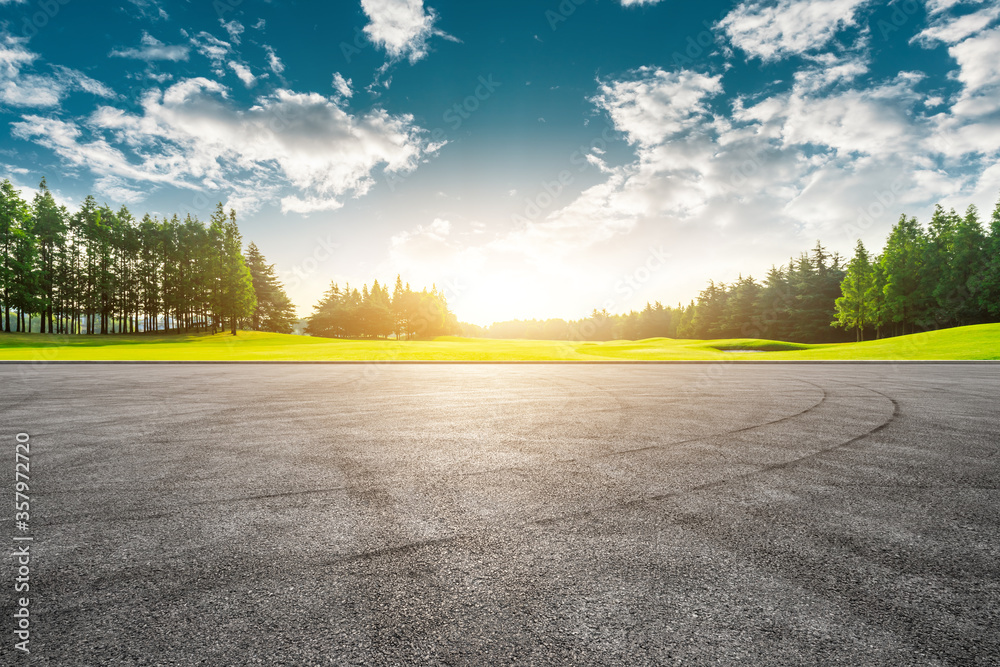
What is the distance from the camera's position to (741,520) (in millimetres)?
3246

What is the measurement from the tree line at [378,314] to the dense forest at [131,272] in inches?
1036

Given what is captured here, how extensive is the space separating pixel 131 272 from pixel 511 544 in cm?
6871

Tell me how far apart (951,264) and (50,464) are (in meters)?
69.2

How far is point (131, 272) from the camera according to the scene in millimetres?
52344

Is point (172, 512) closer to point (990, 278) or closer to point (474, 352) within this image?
point (474, 352)

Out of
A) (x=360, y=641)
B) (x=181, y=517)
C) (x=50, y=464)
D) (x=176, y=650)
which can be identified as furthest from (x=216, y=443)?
(x=360, y=641)

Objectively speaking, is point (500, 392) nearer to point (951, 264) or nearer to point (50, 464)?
point (50, 464)

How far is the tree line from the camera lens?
8044cm

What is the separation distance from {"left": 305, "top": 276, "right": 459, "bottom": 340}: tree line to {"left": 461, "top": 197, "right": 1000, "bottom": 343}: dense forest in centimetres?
5658

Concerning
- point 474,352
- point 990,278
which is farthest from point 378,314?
point 990,278

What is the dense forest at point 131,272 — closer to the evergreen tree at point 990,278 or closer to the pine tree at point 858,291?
the pine tree at point 858,291
